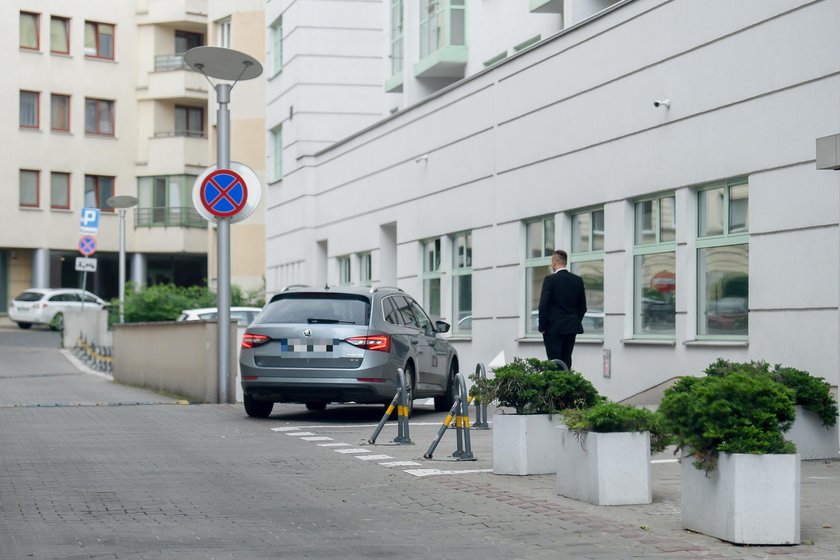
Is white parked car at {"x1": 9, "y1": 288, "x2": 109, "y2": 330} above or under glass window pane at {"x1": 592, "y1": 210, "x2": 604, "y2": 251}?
under

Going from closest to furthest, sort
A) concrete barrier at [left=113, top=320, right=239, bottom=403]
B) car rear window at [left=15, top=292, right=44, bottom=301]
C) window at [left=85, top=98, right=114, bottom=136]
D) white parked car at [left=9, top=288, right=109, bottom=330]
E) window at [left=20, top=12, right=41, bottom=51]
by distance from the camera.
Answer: concrete barrier at [left=113, top=320, right=239, bottom=403]
white parked car at [left=9, top=288, right=109, bottom=330]
car rear window at [left=15, top=292, right=44, bottom=301]
window at [left=20, top=12, right=41, bottom=51]
window at [left=85, top=98, right=114, bottom=136]

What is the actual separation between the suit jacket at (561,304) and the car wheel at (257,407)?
12.2ft

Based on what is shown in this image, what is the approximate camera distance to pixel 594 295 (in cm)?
2031

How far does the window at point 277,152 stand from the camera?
3981 cm

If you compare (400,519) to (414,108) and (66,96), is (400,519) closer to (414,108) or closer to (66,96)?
(414,108)

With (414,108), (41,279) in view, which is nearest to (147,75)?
(41,279)

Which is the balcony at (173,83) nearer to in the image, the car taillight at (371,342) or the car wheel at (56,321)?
the car wheel at (56,321)

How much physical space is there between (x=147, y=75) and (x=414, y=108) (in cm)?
3921

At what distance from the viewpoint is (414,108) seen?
92.1 feet

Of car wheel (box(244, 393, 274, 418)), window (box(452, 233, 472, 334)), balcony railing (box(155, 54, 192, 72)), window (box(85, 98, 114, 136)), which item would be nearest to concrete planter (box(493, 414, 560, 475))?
car wheel (box(244, 393, 274, 418))

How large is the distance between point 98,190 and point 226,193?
44.9 metres

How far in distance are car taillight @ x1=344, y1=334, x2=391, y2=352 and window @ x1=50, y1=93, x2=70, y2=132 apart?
1916 inches

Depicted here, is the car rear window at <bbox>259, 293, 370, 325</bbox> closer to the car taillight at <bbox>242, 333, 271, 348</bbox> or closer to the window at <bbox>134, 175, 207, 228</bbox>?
the car taillight at <bbox>242, 333, 271, 348</bbox>

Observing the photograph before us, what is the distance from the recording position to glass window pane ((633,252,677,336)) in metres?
17.9
